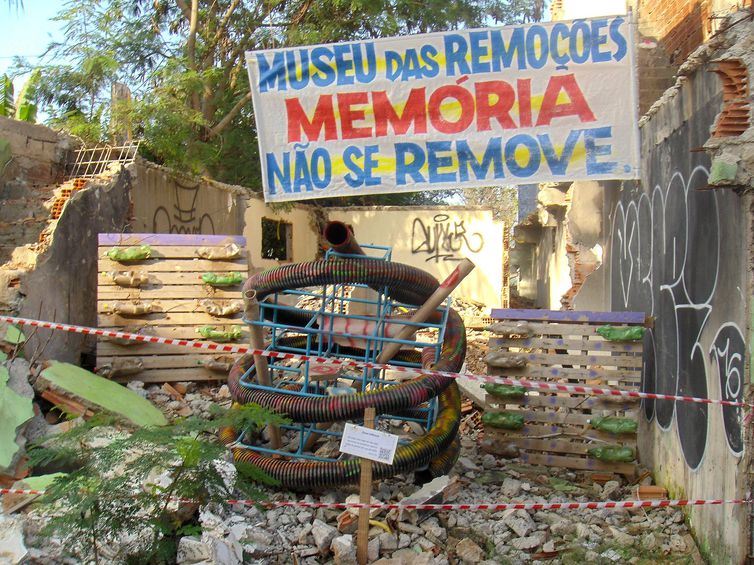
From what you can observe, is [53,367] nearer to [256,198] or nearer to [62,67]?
[256,198]

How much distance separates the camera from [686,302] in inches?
216

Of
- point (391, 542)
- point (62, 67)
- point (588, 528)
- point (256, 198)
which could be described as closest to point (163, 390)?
point (391, 542)

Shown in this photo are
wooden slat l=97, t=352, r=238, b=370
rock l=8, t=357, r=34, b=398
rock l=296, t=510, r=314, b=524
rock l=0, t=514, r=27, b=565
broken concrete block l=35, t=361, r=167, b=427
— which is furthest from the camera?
wooden slat l=97, t=352, r=238, b=370

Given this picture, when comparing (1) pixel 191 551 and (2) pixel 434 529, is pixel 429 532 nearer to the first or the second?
(2) pixel 434 529

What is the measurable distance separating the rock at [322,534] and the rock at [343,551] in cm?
7

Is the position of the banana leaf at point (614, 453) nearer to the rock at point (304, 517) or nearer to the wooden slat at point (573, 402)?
the wooden slat at point (573, 402)

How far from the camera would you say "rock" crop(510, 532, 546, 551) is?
498 centimetres

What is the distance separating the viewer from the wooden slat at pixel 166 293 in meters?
8.45

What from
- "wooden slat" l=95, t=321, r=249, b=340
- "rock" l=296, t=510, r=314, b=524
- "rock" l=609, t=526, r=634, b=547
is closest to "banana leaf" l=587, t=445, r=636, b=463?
"rock" l=609, t=526, r=634, b=547

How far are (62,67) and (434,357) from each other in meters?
14.4

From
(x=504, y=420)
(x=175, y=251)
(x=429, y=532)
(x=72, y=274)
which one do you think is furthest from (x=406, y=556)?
(x=72, y=274)

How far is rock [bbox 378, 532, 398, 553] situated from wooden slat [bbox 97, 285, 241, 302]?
4386 mm

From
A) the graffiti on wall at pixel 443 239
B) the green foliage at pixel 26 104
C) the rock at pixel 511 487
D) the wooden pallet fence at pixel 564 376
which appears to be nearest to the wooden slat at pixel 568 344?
the wooden pallet fence at pixel 564 376

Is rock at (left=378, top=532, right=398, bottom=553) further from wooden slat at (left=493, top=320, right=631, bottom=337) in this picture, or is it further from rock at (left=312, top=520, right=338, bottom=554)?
wooden slat at (left=493, top=320, right=631, bottom=337)
